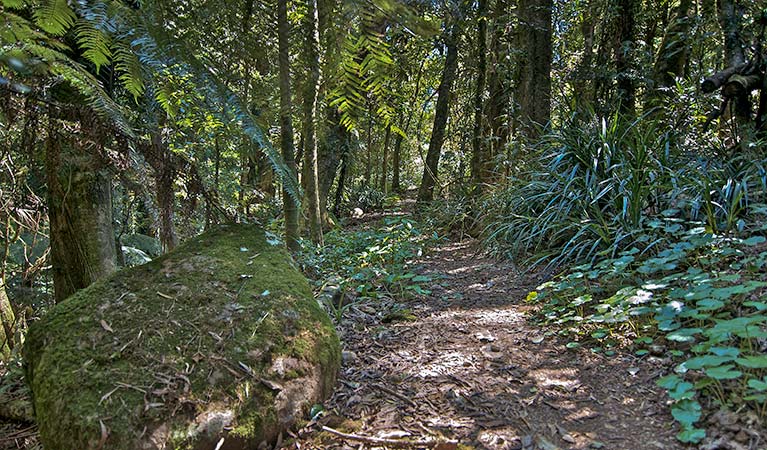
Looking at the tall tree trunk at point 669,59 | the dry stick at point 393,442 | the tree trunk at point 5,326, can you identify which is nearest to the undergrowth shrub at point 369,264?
the dry stick at point 393,442

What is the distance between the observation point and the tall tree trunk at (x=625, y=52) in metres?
5.70

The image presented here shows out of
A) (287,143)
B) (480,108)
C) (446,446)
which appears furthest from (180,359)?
(480,108)

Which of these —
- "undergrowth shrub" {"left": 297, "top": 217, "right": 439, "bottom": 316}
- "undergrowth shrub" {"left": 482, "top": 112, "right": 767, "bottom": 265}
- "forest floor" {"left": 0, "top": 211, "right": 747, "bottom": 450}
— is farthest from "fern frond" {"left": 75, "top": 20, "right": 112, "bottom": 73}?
"undergrowth shrub" {"left": 482, "top": 112, "right": 767, "bottom": 265}

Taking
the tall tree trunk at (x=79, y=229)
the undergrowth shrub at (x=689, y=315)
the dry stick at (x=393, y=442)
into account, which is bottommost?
the dry stick at (x=393, y=442)

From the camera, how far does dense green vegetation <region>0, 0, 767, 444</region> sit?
1188 millimetres

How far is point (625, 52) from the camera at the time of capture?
18.7 ft

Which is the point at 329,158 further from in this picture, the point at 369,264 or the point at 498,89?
the point at 369,264

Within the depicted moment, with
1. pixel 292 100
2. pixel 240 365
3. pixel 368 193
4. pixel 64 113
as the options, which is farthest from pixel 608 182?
pixel 368 193

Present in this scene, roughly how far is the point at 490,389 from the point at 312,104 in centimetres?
193

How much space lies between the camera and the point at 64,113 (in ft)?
4.55

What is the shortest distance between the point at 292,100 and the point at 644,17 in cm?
578

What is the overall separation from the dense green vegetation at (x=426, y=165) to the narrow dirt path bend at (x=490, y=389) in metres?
0.15

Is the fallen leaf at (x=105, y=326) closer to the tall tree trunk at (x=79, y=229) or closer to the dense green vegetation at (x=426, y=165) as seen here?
the dense green vegetation at (x=426, y=165)

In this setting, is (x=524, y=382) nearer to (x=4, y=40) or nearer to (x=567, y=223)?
(x=567, y=223)
